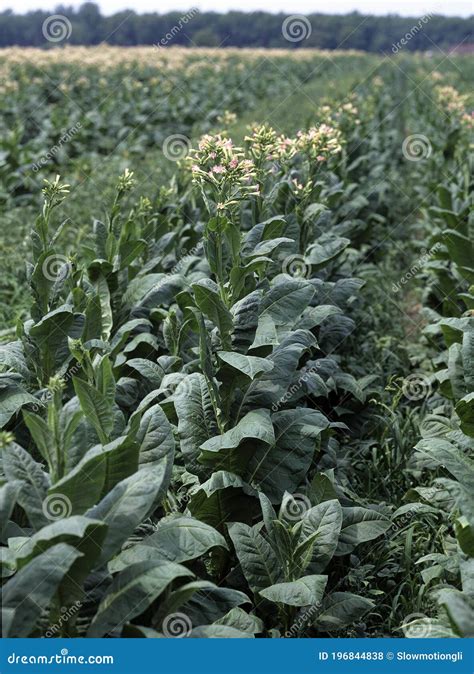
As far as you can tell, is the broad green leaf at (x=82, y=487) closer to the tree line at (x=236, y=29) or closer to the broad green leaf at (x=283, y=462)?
the broad green leaf at (x=283, y=462)

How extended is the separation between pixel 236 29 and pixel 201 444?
5612 cm

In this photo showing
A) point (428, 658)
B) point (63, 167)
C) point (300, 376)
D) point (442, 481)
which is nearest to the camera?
point (428, 658)

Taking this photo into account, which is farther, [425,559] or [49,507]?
[425,559]

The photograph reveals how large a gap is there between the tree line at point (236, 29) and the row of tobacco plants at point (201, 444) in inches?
1436

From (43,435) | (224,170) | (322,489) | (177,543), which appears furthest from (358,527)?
(224,170)

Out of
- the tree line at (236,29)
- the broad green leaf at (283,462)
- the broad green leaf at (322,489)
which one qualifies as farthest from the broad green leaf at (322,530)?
the tree line at (236,29)

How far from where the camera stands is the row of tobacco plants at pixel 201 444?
232 centimetres

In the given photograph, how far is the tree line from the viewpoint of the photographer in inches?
1699

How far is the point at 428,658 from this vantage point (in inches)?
98.1

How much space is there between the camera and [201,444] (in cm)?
311

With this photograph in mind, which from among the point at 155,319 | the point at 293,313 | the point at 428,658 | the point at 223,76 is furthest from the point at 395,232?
the point at 223,76

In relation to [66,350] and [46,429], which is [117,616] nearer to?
[46,429]

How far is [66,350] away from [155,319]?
0.74 m

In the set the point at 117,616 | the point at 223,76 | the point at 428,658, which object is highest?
the point at 223,76
